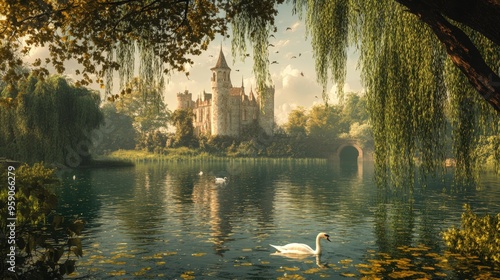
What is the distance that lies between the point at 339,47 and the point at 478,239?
5833mm

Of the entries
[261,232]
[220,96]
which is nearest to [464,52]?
[261,232]

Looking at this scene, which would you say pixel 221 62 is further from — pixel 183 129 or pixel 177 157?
pixel 177 157

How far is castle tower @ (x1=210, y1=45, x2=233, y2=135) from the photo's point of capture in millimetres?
88125

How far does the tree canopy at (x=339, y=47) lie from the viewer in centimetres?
671

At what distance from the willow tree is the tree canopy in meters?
25.3

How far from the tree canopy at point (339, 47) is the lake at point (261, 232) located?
1.10 meters

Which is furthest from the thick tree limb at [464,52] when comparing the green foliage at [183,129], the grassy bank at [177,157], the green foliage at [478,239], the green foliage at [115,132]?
the green foliage at [115,132]

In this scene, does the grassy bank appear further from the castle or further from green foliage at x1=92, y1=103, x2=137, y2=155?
the castle

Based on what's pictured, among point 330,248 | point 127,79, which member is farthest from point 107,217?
point 127,79

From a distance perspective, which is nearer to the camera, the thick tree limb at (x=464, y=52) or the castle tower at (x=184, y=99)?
the thick tree limb at (x=464, y=52)

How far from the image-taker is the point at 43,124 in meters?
32.5

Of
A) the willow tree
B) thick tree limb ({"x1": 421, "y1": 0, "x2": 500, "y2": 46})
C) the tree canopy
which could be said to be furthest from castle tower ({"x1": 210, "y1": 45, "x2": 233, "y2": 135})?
thick tree limb ({"x1": 421, "y1": 0, "x2": 500, "y2": 46})

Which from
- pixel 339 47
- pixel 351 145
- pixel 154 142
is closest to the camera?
pixel 339 47

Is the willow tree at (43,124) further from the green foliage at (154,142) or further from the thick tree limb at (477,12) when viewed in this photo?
the green foliage at (154,142)
